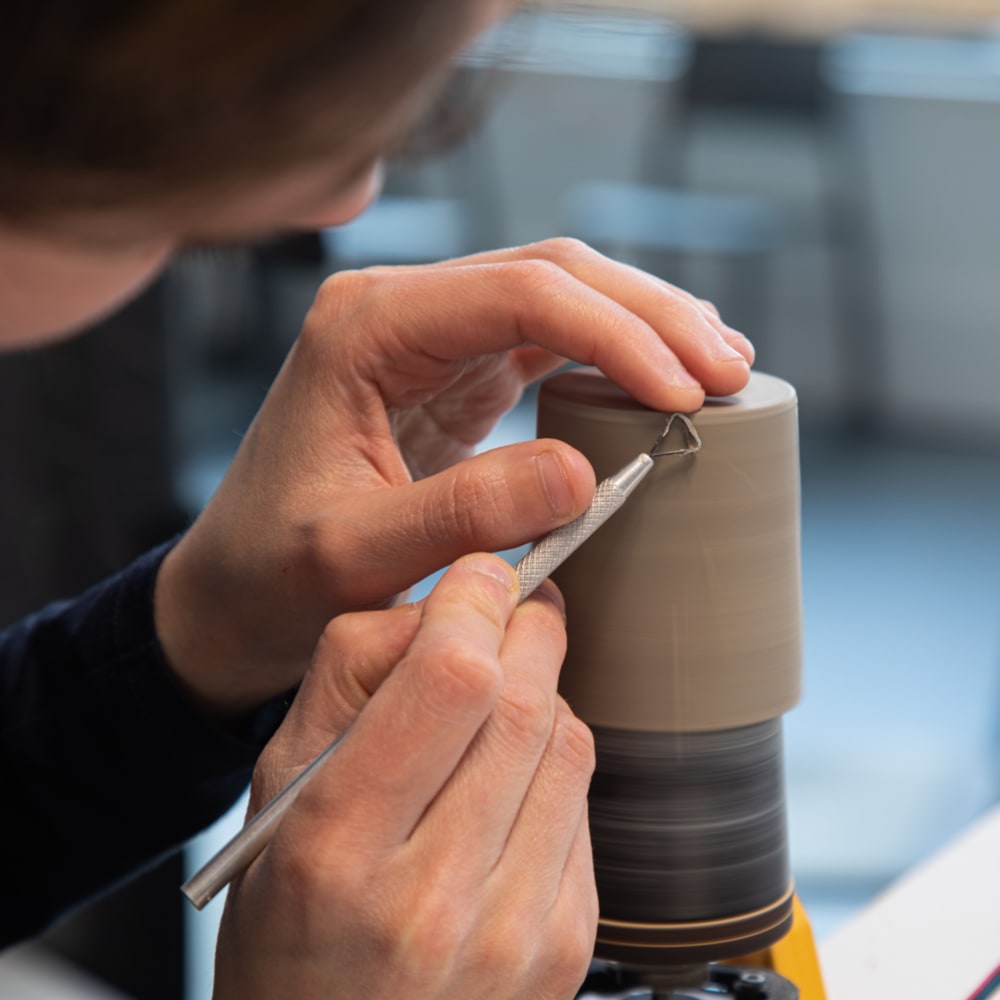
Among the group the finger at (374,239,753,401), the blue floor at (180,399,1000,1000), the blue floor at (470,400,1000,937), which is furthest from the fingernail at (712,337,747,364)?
the blue floor at (470,400,1000,937)

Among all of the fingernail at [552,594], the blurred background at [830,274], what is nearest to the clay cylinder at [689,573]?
the fingernail at [552,594]

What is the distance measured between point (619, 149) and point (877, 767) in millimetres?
2747

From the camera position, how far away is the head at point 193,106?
0.33 m

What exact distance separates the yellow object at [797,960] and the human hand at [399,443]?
234 mm

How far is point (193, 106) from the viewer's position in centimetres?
35

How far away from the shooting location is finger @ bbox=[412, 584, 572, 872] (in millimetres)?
503

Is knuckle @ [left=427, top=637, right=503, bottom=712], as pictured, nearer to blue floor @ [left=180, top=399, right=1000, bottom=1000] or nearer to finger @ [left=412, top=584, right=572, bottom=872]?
finger @ [left=412, top=584, right=572, bottom=872]

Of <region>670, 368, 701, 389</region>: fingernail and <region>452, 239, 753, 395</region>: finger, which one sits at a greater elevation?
<region>452, 239, 753, 395</region>: finger

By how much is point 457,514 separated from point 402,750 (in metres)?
0.14

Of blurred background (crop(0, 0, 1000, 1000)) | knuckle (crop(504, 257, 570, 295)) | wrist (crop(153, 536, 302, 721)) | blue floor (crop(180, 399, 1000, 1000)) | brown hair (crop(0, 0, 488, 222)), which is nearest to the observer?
brown hair (crop(0, 0, 488, 222))

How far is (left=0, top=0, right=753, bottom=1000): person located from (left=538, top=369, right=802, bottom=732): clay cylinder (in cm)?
2

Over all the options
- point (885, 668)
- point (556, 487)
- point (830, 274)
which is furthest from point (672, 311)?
point (830, 274)

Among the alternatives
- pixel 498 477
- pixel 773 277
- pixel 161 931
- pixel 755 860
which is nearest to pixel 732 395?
pixel 498 477

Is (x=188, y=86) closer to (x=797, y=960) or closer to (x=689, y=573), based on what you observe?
(x=689, y=573)
